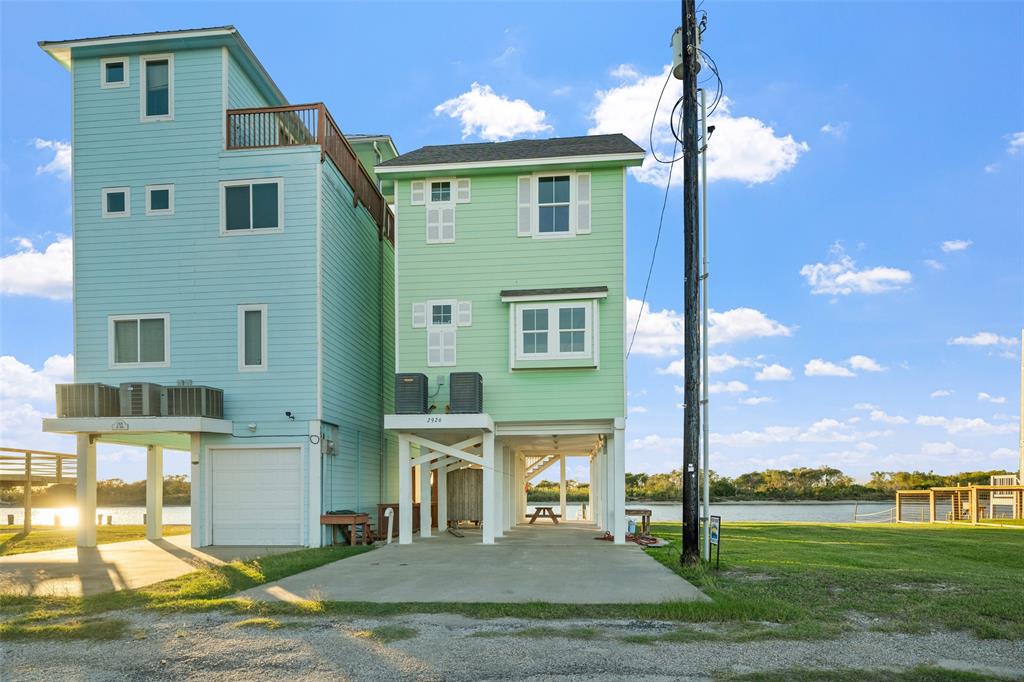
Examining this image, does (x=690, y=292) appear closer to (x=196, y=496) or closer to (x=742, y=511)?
(x=196, y=496)

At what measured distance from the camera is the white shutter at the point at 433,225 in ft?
64.6

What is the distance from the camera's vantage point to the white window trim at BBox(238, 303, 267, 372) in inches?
717

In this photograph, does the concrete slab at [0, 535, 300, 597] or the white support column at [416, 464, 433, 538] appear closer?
the concrete slab at [0, 535, 300, 597]

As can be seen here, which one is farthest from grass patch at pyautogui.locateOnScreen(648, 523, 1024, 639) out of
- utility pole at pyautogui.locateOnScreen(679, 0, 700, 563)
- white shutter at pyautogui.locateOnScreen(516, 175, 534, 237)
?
white shutter at pyautogui.locateOnScreen(516, 175, 534, 237)

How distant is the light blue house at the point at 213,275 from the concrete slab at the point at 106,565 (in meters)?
1.09

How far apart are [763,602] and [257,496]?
12141 millimetres

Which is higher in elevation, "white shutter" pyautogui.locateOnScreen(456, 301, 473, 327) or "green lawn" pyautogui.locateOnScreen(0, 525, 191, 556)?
"white shutter" pyautogui.locateOnScreen(456, 301, 473, 327)

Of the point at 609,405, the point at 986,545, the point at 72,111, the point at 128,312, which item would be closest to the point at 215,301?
the point at 128,312

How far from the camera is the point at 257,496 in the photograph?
18031 millimetres

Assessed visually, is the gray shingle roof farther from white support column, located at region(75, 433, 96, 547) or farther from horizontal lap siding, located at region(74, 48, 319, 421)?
white support column, located at region(75, 433, 96, 547)

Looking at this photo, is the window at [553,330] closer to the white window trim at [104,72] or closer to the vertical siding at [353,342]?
the vertical siding at [353,342]

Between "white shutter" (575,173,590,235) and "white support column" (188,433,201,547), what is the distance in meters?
9.71

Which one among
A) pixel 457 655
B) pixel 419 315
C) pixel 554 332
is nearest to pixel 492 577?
pixel 457 655

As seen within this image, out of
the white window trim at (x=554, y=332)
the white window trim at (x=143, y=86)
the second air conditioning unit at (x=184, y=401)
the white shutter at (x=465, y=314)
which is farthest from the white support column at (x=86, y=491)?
the white window trim at (x=554, y=332)
